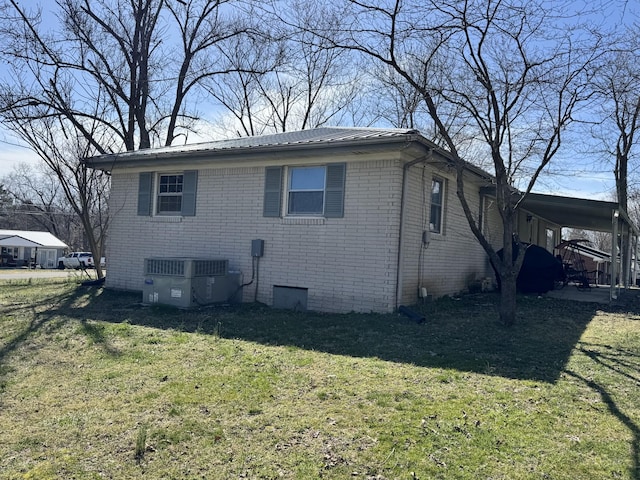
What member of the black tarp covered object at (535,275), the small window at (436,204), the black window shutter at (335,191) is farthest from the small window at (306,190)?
the black tarp covered object at (535,275)

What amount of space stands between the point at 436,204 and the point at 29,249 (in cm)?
4669

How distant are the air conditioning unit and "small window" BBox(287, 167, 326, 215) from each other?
6.19 ft

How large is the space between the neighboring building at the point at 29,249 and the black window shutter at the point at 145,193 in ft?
125

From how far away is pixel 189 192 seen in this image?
11383 millimetres

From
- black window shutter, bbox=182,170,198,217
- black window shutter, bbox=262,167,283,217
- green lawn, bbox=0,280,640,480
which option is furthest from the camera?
black window shutter, bbox=182,170,198,217

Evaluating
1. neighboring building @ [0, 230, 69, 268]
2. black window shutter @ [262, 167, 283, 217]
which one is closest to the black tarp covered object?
black window shutter @ [262, 167, 283, 217]

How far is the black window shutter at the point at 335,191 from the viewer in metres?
9.40

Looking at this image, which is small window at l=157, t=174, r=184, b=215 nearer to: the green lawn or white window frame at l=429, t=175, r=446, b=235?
the green lawn

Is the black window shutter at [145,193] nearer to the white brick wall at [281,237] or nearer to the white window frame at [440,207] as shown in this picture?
the white brick wall at [281,237]

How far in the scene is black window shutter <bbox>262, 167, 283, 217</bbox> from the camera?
10.1 metres

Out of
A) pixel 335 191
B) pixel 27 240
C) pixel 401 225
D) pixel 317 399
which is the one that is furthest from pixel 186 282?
pixel 27 240

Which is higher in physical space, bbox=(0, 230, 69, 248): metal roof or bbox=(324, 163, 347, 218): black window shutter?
bbox=(324, 163, 347, 218): black window shutter

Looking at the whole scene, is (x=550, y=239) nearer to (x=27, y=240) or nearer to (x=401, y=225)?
(x=401, y=225)

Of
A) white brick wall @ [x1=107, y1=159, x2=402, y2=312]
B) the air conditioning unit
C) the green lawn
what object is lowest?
the green lawn
